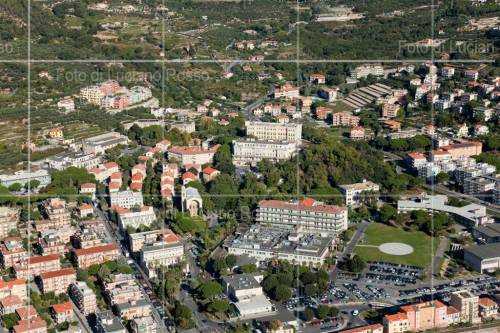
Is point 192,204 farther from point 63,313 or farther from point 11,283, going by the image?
point 63,313

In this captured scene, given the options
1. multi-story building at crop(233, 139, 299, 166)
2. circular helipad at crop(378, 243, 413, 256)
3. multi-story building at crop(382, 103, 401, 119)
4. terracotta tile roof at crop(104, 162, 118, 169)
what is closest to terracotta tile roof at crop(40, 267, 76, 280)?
circular helipad at crop(378, 243, 413, 256)

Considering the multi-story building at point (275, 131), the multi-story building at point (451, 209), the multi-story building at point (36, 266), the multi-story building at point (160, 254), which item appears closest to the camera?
the multi-story building at point (36, 266)

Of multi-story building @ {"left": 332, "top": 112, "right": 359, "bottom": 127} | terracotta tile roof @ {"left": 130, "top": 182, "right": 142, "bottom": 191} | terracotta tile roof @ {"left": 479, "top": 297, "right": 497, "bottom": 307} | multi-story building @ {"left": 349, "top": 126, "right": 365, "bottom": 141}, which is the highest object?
multi-story building @ {"left": 332, "top": 112, "right": 359, "bottom": 127}

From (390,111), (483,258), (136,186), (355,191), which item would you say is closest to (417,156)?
(355,191)

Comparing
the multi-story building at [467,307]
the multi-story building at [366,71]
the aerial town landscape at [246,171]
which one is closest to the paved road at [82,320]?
the aerial town landscape at [246,171]

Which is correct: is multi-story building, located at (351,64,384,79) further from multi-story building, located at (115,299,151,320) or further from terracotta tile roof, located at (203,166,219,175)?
multi-story building, located at (115,299,151,320)

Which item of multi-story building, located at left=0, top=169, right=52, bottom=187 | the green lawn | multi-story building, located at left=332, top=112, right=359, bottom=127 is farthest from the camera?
multi-story building, located at left=332, top=112, right=359, bottom=127

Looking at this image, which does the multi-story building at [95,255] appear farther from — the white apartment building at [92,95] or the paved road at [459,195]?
the white apartment building at [92,95]
